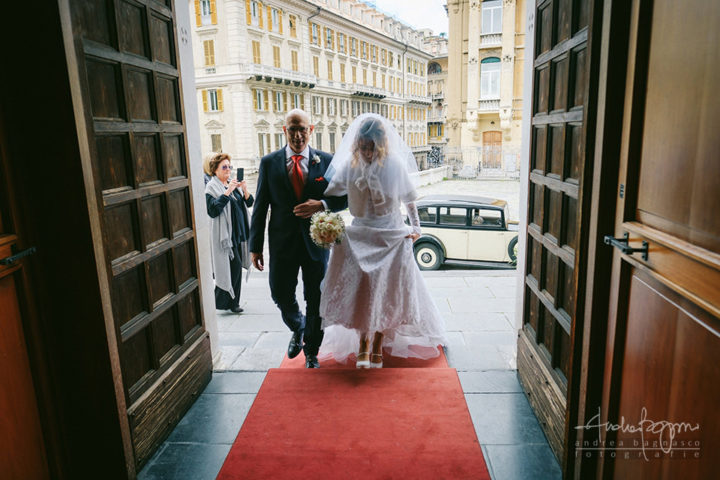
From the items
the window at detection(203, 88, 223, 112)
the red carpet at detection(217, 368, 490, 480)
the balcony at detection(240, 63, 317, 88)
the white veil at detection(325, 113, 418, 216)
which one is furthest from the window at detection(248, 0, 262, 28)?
the red carpet at detection(217, 368, 490, 480)

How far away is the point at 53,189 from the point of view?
69.9 inches

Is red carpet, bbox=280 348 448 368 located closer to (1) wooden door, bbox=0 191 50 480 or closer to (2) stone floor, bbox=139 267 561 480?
(2) stone floor, bbox=139 267 561 480

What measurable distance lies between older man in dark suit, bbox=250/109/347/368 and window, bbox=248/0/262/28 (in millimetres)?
23203

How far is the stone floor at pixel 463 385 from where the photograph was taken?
2227 mm

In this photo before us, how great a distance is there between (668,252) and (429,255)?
7.26 meters

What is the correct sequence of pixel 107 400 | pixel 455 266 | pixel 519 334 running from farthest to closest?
pixel 455 266
pixel 519 334
pixel 107 400

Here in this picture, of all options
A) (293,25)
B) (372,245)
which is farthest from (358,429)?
(293,25)

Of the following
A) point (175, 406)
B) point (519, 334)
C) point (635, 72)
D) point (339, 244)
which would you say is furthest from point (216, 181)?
point (635, 72)

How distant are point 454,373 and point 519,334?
1.60 feet

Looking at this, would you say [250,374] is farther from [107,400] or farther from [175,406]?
[107,400]

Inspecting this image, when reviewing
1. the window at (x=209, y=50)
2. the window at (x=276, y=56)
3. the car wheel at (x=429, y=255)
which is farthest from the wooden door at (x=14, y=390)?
the window at (x=276, y=56)

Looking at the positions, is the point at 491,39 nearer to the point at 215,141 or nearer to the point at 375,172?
the point at 215,141

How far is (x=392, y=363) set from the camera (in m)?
3.32

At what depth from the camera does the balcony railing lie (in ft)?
81.0
